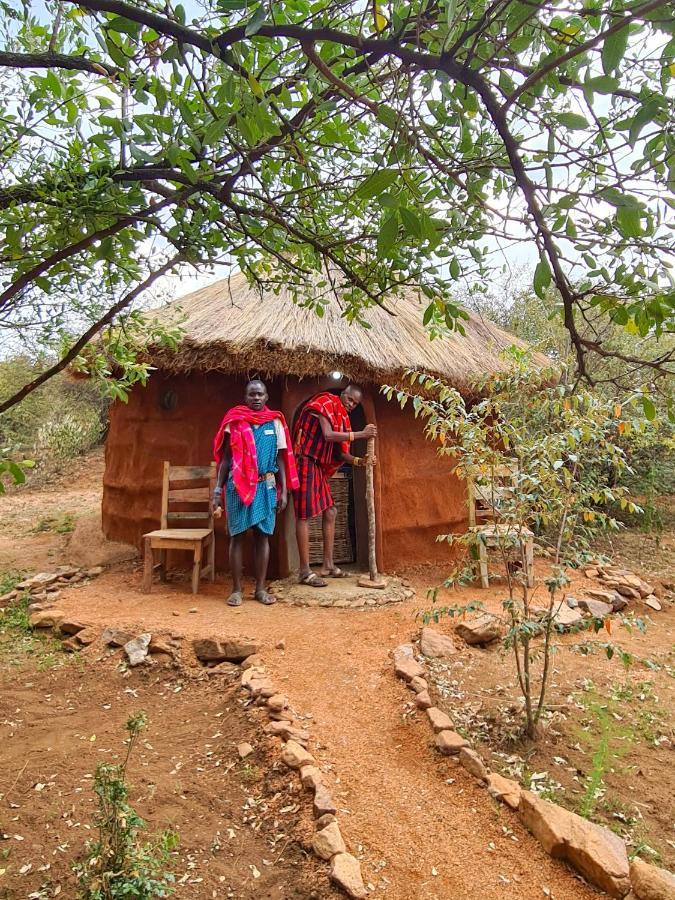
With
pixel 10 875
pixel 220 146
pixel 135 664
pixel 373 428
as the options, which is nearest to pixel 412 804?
pixel 10 875

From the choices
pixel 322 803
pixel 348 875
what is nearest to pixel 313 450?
pixel 322 803

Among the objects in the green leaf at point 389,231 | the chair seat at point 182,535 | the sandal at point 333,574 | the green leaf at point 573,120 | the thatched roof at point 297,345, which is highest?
the thatched roof at point 297,345

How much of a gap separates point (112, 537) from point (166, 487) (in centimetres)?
155

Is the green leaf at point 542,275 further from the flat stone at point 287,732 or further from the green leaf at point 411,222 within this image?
the flat stone at point 287,732

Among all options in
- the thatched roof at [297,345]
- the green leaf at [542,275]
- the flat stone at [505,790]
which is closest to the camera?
the green leaf at [542,275]

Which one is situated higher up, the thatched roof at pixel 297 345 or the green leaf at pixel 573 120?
the thatched roof at pixel 297 345

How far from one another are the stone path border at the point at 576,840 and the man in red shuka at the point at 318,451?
9.84ft

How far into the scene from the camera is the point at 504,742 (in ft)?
9.00

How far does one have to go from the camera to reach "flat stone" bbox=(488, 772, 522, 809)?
2.27 meters

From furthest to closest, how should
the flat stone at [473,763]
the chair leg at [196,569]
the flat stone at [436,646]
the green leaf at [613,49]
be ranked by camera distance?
the chair leg at [196,569]
the flat stone at [436,646]
the flat stone at [473,763]
the green leaf at [613,49]

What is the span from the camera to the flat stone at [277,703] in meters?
3.01

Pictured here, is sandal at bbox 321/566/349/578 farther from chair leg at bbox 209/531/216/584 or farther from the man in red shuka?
Answer: chair leg at bbox 209/531/216/584

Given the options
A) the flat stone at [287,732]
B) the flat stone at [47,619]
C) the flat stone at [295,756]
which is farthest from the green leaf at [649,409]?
the flat stone at [47,619]

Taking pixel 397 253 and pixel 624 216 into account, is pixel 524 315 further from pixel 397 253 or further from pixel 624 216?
pixel 624 216
